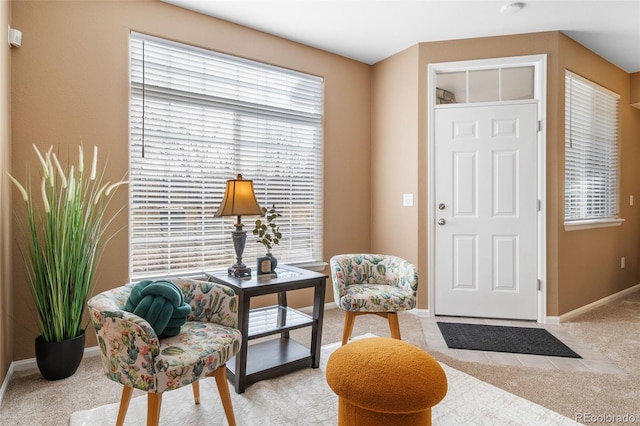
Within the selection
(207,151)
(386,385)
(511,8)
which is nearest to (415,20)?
(511,8)

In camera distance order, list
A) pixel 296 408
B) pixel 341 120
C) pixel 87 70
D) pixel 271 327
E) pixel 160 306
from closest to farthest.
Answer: pixel 160 306, pixel 296 408, pixel 271 327, pixel 87 70, pixel 341 120

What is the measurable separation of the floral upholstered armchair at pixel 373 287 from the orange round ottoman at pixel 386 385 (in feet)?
3.29

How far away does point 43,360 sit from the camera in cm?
224

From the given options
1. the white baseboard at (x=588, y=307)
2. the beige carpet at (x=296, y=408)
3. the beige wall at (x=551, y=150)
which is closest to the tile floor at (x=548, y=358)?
the white baseboard at (x=588, y=307)

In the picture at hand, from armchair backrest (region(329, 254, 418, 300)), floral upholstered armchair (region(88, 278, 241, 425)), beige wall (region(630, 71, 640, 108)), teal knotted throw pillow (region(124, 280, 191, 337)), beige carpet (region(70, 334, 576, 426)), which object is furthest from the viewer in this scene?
beige wall (region(630, 71, 640, 108))

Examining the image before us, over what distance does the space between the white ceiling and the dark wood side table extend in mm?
Result: 2077

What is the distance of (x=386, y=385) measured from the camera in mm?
1369

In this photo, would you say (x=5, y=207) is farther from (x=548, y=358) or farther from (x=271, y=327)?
(x=548, y=358)

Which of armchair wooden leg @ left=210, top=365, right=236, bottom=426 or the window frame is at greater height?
the window frame

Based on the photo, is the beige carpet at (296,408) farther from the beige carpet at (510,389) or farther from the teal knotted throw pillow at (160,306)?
the teal knotted throw pillow at (160,306)

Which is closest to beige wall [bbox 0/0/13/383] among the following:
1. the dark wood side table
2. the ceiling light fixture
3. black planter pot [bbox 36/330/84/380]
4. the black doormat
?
black planter pot [bbox 36/330/84/380]

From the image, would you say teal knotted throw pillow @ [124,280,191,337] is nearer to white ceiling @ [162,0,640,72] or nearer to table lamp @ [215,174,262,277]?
table lamp @ [215,174,262,277]

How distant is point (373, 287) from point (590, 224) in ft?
8.61

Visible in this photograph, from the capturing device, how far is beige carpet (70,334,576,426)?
6.15 ft
